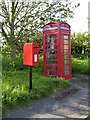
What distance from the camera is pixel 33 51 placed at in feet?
14.8

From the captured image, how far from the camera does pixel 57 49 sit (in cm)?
657

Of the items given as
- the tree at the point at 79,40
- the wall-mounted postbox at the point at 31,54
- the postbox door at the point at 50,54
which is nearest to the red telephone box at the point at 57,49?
the postbox door at the point at 50,54

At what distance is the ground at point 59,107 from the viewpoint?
3.59 metres

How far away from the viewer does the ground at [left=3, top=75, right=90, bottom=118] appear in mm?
3592

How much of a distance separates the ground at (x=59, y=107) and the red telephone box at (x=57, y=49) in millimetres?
1590

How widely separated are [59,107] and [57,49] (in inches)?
117

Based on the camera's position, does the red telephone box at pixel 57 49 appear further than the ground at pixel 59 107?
Yes

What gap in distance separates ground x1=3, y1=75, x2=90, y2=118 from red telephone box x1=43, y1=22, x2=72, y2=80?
1590mm

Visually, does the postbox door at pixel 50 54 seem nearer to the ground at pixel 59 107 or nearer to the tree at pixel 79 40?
the ground at pixel 59 107

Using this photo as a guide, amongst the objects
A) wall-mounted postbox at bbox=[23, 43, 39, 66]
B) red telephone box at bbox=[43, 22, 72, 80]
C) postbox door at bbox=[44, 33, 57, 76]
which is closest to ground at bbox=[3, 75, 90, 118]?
wall-mounted postbox at bbox=[23, 43, 39, 66]

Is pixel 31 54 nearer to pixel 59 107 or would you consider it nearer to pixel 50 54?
pixel 59 107

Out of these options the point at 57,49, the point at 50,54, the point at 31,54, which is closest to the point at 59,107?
the point at 31,54

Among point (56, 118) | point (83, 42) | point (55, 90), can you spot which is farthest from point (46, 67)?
point (83, 42)

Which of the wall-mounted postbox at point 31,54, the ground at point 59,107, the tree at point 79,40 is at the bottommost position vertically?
A: the ground at point 59,107
